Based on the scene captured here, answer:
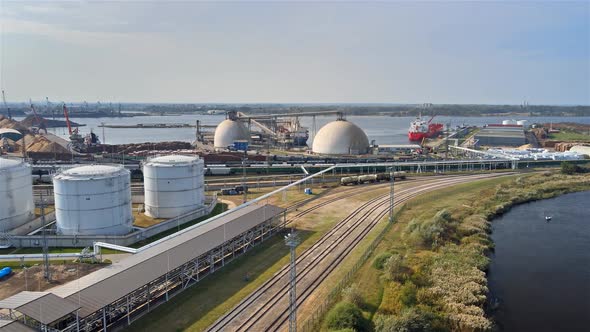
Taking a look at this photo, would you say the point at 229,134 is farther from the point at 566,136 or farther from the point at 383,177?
the point at 566,136

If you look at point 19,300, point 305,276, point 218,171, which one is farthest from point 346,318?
point 218,171

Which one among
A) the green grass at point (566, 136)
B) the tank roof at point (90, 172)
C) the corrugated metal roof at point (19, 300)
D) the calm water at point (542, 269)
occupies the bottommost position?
the calm water at point (542, 269)

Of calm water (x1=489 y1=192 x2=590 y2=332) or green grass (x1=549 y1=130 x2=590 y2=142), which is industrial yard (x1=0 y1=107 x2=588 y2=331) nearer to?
calm water (x1=489 y1=192 x2=590 y2=332)

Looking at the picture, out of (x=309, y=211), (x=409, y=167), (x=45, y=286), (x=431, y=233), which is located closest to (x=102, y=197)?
(x=45, y=286)

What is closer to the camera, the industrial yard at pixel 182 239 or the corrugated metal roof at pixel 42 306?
the corrugated metal roof at pixel 42 306

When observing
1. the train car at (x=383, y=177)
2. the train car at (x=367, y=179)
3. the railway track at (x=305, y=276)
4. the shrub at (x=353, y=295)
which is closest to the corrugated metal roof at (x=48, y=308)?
the railway track at (x=305, y=276)

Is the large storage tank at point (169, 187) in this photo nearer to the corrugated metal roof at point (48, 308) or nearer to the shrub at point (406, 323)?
the corrugated metal roof at point (48, 308)
